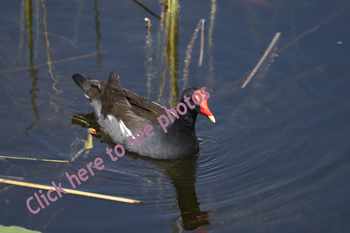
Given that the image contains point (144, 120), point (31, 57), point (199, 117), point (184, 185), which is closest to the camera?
point (184, 185)

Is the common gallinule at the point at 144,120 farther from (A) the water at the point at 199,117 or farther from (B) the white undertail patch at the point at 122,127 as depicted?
(A) the water at the point at 199,117

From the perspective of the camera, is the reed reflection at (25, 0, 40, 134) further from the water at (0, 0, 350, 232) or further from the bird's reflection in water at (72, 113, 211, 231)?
the bird's reflection in water at (72, 113, 211, 231)

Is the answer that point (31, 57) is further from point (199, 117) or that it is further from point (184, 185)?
point (184, 185)

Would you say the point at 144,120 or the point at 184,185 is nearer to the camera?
the point at 184,185

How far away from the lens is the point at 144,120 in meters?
6.64

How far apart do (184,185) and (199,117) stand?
1633 millimetres

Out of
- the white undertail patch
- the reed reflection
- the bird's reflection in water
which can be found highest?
the reed reflection

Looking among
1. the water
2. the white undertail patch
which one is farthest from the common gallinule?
the water

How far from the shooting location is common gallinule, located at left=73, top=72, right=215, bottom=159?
6289mm

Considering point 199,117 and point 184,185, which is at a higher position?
point 199,117

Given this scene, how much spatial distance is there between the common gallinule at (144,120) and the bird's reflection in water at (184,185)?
0.09 meters

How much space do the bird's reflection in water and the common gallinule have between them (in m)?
0.09

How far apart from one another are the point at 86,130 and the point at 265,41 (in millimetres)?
3707

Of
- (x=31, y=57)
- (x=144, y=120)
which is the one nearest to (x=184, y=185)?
(x=144, y=120)
